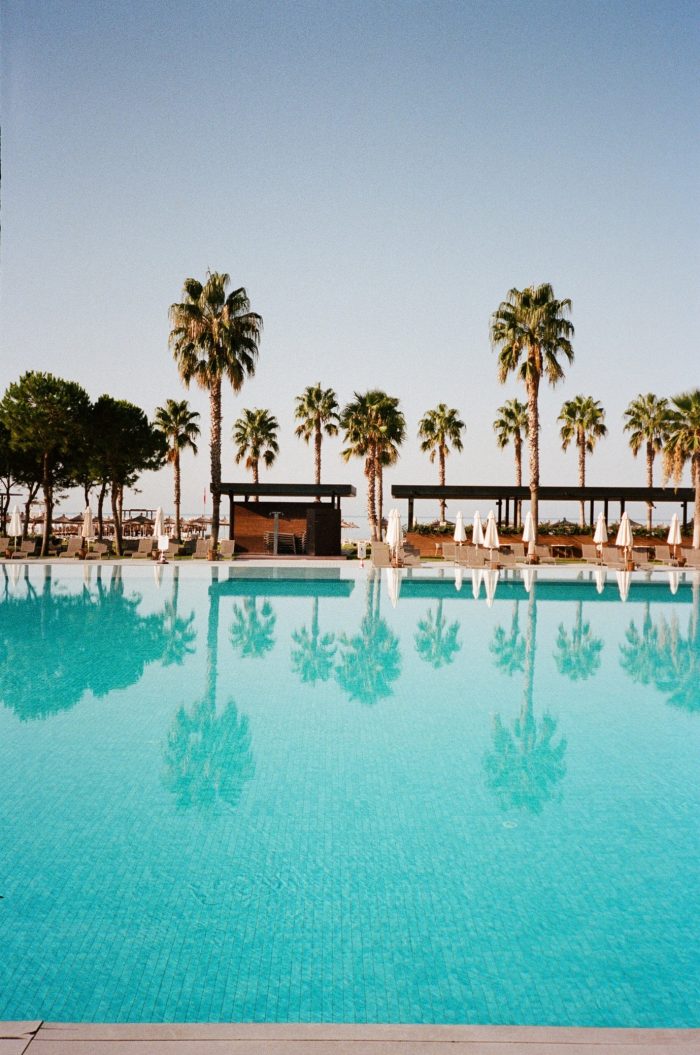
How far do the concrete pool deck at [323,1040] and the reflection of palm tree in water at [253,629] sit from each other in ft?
28.0

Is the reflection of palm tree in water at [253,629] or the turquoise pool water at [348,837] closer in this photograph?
the turquoise pool water at [348,837]

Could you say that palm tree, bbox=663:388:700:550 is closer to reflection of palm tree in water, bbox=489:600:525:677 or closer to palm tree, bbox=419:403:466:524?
palm tree, bbox=419:403:466:524

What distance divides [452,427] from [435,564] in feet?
59.0

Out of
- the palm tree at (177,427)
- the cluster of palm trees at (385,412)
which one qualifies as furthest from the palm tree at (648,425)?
the palm tree at (177,427)

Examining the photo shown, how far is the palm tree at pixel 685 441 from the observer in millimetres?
33219

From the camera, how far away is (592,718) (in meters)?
7.86

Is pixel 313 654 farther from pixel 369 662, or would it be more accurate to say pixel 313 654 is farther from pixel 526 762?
pixel 526 762

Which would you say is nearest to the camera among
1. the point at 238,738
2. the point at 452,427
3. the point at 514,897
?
the point at 514,897

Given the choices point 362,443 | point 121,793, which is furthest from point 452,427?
point 121,793

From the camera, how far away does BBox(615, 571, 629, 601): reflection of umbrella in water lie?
64.3ft

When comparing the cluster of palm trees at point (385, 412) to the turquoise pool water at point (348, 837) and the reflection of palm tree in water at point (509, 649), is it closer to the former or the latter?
the reflection of palm tree in water at point (509, 649)

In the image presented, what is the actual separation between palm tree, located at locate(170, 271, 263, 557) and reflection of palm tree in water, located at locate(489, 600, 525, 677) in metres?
18.7

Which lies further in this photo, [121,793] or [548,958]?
[121,793]

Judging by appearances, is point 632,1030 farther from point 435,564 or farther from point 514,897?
point 435,564
